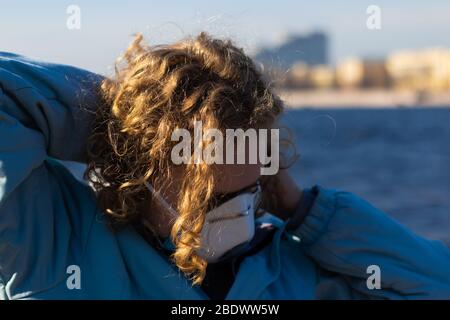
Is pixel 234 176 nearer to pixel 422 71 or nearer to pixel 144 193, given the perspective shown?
pixel 144 193

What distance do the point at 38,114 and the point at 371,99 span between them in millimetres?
86285

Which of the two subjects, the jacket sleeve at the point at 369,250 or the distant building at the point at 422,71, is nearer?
the jacket sleeve at the point at 369,250

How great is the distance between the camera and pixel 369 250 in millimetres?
2361

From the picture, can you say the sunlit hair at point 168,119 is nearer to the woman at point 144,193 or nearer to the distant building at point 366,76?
the woman at point 144,193

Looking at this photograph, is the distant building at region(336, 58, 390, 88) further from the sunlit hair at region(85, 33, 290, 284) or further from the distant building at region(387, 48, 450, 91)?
the sunlit hair at region(85, 33, 290, 284)

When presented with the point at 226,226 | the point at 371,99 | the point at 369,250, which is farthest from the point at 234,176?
the point at 371,99

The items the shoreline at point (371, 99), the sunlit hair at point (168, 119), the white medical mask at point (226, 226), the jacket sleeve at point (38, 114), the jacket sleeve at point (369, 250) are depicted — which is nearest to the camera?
the jacket sleeve at point (38, 114)

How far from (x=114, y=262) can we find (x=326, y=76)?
9163cm

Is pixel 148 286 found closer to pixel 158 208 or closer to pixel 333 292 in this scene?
pixel 158 208

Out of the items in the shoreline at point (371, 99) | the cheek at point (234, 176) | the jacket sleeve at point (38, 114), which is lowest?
the shoreline at point (371, 99)

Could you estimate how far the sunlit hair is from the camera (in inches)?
79.7

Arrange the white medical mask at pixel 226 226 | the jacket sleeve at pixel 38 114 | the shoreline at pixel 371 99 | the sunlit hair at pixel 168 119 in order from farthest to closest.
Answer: the shoreline at pixel 371 99
the white medical mask at pixel 226 226
the sunlit hair at pixel 168 119
the jacket sleeve at pixel 38 114

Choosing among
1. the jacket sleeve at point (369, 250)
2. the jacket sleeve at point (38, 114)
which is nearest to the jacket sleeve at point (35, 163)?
the jacket sleeve at point (38, 114)

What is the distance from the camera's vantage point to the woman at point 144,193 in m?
1.95
